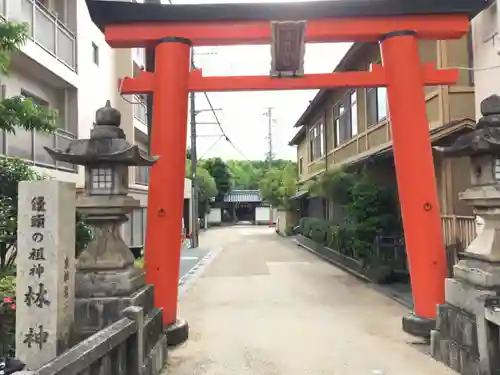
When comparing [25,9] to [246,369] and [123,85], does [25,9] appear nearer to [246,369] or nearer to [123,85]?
[123,85]

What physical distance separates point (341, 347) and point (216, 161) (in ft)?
179

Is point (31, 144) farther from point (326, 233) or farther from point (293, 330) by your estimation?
point (326, 233)

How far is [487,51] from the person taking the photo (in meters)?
9.26

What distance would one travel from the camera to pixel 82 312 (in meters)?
5.54

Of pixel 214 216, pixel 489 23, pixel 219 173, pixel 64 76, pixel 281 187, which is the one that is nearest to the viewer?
pixel 489 23

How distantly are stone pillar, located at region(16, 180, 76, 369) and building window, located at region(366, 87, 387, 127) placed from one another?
12.3 m

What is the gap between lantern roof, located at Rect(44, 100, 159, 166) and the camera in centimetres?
602

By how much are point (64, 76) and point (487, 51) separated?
10569mm

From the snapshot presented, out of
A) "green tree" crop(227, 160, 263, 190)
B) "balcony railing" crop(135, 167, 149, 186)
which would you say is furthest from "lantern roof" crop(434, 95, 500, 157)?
"green tree" crop(227, 160, 263, 190)

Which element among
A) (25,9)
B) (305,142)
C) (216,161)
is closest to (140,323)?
(25,9)

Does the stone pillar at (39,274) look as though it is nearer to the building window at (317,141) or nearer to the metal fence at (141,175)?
the metal fence at (141,175)

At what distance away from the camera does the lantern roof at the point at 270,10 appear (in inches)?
312

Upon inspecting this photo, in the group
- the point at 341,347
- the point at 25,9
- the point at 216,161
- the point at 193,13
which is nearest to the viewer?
the point at 341,347

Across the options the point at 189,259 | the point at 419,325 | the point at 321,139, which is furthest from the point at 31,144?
the point at 321,139
